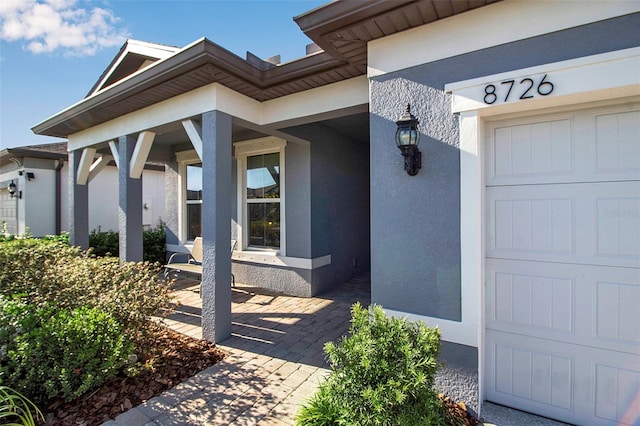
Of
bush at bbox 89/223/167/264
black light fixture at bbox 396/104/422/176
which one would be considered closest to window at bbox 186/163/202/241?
bush at bbox 89/223/167/264

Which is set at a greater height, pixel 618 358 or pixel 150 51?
pixel 150 51

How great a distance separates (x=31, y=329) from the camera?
2.59 meters

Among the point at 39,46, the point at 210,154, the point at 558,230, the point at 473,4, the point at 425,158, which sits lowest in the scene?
the point at 558,230

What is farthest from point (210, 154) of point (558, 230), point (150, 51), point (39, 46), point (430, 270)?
point (39, 46)

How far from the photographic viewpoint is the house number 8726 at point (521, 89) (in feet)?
7.37

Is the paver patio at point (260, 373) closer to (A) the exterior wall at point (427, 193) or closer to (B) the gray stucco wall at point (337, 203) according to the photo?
(A) the exterior wall at point (427, 193)

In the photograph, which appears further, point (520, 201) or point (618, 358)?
point (520, 201)

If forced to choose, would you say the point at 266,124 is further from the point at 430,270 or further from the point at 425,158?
the point at 430,270

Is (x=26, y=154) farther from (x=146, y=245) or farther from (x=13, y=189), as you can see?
(x=146, y=245)

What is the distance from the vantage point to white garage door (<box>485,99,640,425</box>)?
2.21 meters

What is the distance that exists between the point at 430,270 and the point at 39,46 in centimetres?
926

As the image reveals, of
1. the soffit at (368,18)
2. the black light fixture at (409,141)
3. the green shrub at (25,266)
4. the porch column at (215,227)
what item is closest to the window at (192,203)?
the green shrub at (25,266)

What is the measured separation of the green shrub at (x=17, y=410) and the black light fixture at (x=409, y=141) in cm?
359

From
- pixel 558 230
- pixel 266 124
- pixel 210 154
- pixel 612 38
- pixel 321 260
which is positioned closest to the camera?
pixel 612 38
